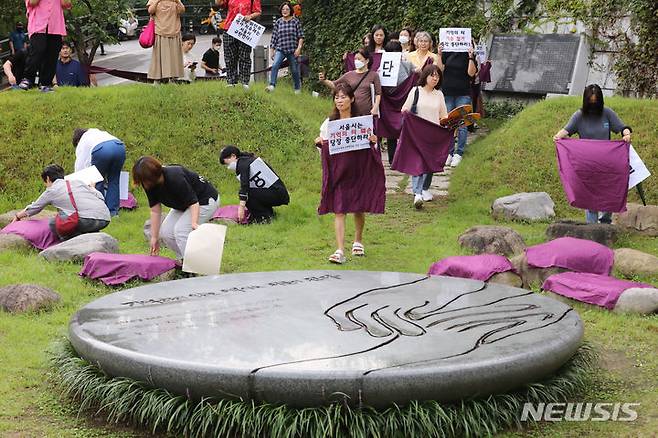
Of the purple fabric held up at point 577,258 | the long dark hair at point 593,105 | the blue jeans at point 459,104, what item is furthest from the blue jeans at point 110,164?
the long dark hair at point 593,105

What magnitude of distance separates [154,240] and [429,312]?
354cm

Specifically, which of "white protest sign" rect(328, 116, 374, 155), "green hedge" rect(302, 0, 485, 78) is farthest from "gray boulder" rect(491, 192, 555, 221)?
"green hedge" rect(302, 0, 485, 78)

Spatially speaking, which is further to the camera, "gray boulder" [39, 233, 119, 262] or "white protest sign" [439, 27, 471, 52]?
"white protest sign" [439, 27, 471, 52]

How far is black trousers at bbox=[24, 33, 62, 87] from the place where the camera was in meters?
13.6

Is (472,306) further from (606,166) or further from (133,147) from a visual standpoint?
(133,147)

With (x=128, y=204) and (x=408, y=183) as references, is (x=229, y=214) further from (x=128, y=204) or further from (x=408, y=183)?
(x=408, y=183)

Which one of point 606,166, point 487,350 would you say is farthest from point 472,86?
point 487,350

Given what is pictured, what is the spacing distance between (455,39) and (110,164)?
5.54 m

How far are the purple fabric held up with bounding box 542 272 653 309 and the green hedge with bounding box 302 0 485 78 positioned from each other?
10.7 meters

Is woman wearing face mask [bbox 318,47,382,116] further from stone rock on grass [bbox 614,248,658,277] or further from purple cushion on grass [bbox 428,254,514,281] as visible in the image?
stone rock on grass [bbox 614,248,658,277]

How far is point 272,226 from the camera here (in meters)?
11.4

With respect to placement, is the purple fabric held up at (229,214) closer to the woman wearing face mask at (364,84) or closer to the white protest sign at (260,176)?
the white protest sign at (260,176)

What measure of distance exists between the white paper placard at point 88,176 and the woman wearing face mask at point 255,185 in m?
1.45

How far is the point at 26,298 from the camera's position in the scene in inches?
313
